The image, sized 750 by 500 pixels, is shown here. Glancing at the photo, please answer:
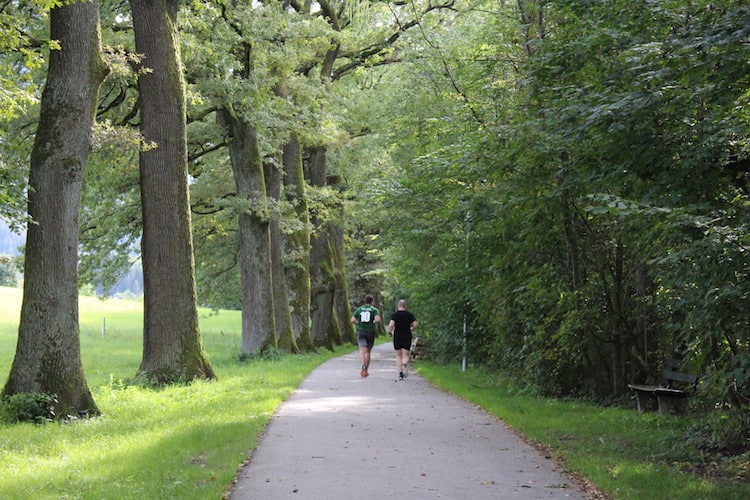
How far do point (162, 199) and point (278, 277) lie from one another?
39.8 feet

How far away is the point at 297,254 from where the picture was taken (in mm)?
29672

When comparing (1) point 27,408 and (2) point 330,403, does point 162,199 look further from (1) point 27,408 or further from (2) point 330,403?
(1) point 27,408

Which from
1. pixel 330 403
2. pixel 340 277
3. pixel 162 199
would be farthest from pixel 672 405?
pixel 340 277

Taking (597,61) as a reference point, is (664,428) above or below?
below

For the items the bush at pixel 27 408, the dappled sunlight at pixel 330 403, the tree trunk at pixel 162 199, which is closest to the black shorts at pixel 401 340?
the dappled sunlight at pixel 330 403

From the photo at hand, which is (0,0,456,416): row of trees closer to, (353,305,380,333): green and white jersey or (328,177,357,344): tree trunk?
(328,177,357,344): tree trunk

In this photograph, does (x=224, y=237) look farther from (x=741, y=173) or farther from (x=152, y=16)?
(x=741, y=173)

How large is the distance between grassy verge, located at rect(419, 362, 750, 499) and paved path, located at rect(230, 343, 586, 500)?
0.30 m

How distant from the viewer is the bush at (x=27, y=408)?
35.0 ft

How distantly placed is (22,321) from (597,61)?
323 inches

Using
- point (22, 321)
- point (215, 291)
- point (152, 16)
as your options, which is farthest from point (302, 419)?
point (215, 291)

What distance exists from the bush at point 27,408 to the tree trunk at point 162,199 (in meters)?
4.79

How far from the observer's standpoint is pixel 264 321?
25109 mm

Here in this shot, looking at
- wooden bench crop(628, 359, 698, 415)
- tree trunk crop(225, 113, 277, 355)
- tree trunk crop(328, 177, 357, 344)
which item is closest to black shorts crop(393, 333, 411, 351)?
tree trunk crop(225, 113, 277, 355)
